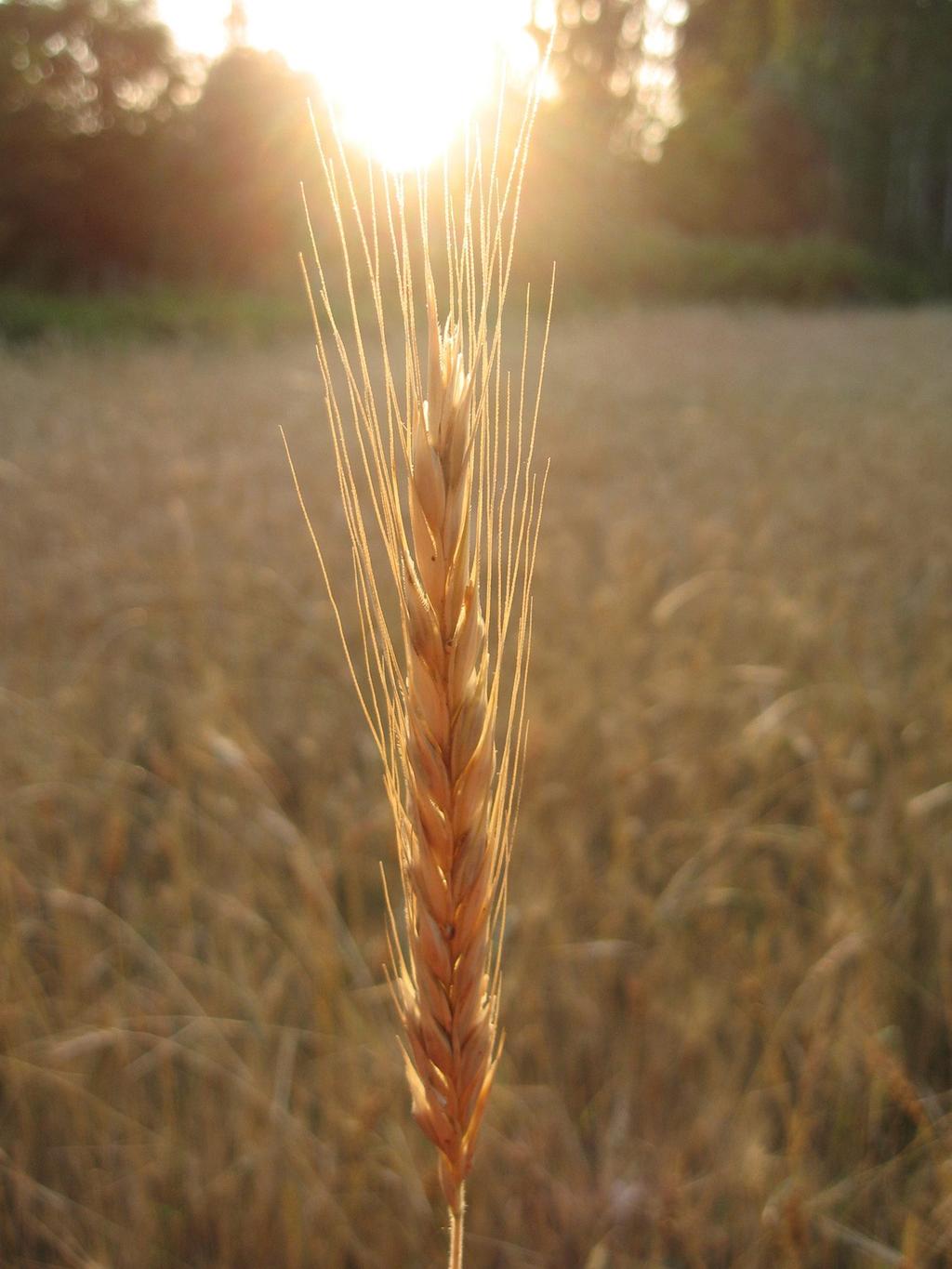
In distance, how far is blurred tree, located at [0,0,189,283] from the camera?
13578mm

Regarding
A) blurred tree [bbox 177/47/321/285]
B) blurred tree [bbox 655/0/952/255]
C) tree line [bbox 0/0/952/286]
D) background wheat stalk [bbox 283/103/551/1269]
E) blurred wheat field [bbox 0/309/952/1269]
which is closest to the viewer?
background wheat stalk [bbox 283/103/551/1269]

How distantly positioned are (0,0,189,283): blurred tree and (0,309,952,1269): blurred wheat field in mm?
12529

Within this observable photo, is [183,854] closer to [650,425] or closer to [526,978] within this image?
[526,978]

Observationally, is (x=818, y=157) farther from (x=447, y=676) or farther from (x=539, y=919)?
(x=447, y=676)

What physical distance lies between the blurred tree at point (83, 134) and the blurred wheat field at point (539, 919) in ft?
41.1

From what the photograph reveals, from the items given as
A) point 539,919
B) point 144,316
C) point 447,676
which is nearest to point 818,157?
point 144,316

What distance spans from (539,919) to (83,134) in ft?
52.0

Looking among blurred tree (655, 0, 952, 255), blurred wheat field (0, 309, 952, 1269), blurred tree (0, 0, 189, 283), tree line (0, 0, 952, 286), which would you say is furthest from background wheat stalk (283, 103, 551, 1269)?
blurred tree (655, 0, 952, 255)

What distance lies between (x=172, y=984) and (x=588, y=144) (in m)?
20.7

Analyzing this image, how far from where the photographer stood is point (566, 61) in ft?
55.3

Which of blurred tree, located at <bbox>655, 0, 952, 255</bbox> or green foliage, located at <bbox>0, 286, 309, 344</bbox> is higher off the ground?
blurred tree, located at <bbox>655, 0, 952, 255</bbox>

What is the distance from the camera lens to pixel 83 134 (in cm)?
1423

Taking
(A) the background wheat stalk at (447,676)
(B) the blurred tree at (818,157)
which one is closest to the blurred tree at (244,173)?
(B) the blurred tree at (818,157)

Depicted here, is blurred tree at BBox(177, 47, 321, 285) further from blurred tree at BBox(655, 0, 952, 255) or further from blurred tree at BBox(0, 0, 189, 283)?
blurred tree at BBox(655, 0, 952, 255)
